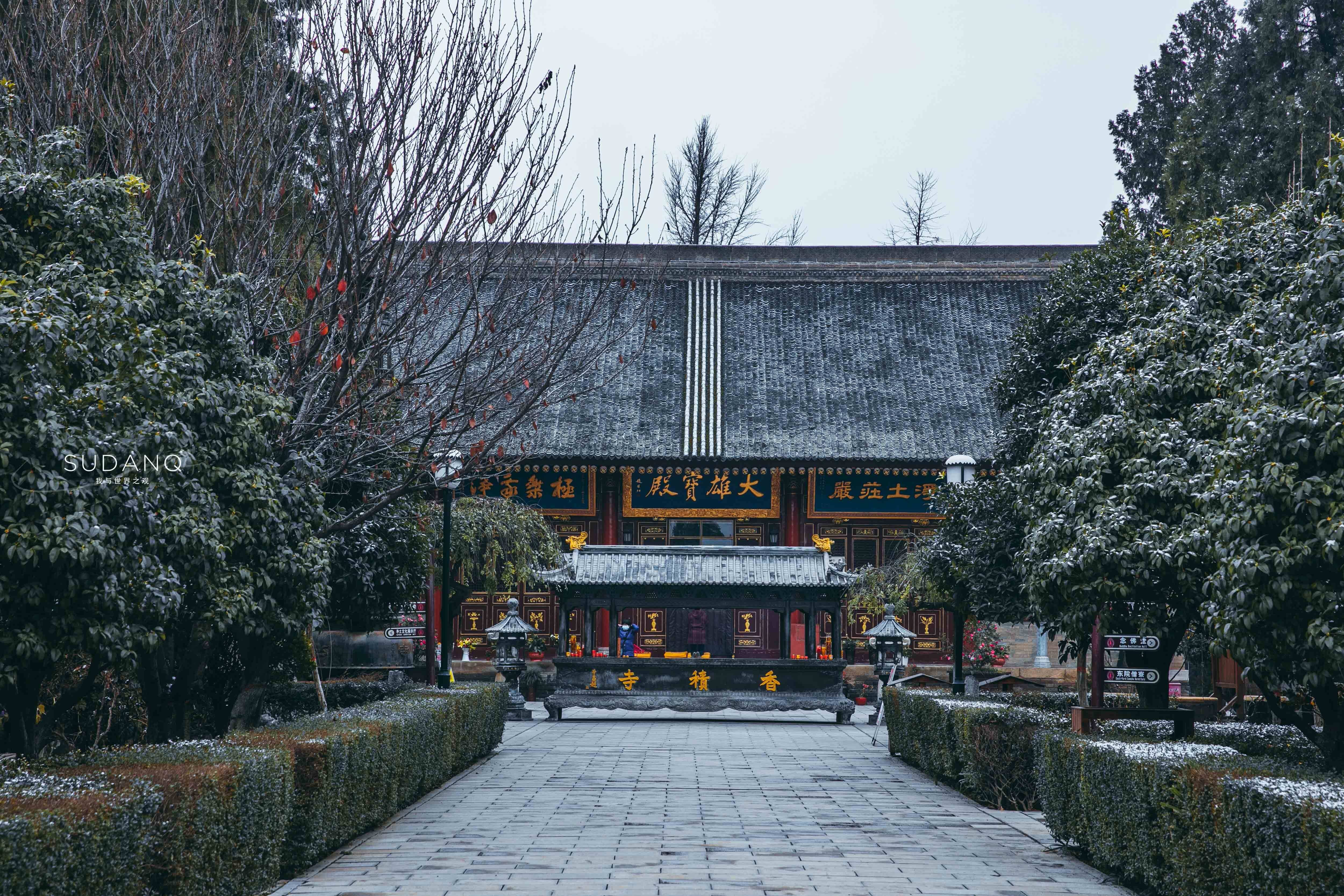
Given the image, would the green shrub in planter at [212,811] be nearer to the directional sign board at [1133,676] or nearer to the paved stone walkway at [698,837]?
the paved stone walkway at [698,837]

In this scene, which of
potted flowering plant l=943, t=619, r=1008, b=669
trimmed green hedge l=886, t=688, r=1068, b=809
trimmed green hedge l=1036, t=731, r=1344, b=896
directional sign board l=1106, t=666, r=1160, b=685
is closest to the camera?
trimmed green hedge l=1036, t=731, r=1344, b=896

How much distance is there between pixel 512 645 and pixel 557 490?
295 inches

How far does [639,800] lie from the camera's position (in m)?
12.5

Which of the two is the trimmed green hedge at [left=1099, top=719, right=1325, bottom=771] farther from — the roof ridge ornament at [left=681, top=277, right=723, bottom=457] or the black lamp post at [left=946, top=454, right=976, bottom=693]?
the roof ridge ornament at [left=681, top=277, right=723, bottom=457]

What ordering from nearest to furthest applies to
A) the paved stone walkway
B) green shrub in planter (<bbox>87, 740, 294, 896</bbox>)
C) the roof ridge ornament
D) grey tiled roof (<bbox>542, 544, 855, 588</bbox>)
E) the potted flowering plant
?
green shrub in planter (<bbox>87, 740, 294, 896</bbox>), the paved stone walkway, grey tiled roof (<bbox>542, 544, 855, 588</bbox>), the potted flowering plant, the roof ridge ornament

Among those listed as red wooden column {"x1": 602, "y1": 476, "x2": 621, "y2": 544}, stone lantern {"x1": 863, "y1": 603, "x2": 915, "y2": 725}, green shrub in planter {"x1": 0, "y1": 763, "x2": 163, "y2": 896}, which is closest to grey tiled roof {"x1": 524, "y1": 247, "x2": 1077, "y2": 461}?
red wooden column {"x1": 602, "y1": 476, "x2": 621, "y2": 544}

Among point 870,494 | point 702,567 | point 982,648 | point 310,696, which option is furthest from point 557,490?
point 310,696

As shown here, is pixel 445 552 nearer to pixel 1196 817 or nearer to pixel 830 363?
pixel 1196 817

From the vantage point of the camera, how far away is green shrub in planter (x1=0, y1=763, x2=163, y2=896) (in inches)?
195

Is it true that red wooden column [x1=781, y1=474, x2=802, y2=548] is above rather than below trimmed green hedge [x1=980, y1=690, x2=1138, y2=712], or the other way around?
above

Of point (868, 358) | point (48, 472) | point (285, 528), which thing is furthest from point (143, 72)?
point (868, 358)

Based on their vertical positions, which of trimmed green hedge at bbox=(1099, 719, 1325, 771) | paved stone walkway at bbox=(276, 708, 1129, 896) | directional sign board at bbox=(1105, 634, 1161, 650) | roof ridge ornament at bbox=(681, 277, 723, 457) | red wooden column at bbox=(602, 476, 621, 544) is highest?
roof ridge ornament at bbox=(681, 277, 723, 457)

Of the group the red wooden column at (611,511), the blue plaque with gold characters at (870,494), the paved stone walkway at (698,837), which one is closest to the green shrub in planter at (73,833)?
the paved stone walkway at (698,837)

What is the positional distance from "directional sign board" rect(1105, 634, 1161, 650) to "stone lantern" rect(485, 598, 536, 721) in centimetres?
1529
